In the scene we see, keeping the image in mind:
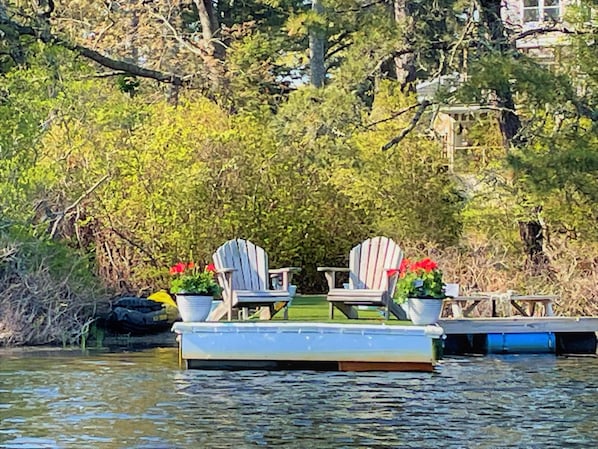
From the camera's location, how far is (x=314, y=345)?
11570mm

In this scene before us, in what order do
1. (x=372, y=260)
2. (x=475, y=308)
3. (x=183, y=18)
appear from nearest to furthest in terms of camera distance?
(x=372, y=260), (x=475, y=308), (x=183, y=18)

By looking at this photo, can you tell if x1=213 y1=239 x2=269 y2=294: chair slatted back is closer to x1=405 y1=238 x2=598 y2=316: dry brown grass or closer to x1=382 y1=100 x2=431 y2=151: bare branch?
x1=405 y1=238 x2=598 y2=316: dry brown grass

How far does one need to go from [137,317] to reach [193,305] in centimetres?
379

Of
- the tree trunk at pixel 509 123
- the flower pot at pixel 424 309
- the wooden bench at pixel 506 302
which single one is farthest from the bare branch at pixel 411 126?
the flower pot at pixel 424 309

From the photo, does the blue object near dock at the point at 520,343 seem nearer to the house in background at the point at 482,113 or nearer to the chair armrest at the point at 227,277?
the house in background at the point at 482,113

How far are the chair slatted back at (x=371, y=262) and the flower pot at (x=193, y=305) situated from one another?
190 cm

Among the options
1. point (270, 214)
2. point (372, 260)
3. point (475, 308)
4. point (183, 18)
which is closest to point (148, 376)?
point (372, 260)

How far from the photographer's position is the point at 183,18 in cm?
2630

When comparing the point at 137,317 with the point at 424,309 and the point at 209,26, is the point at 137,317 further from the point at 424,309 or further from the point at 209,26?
the point at 209,26

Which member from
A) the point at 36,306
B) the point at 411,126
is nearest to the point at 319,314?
the point at 36,306

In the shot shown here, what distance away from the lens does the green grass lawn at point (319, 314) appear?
12550mm

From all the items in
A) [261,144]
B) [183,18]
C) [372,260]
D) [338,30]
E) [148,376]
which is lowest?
[148,376]

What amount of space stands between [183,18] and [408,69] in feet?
20.3

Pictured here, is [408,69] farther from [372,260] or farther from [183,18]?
[372,260]
